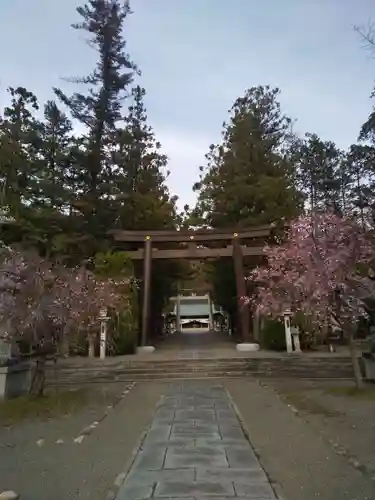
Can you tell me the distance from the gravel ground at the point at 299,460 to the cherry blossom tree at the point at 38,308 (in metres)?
4.56

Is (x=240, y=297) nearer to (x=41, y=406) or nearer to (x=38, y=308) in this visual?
(x=38, y=308)

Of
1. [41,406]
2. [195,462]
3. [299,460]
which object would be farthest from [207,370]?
[195,462]

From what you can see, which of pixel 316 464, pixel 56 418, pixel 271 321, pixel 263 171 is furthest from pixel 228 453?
pixel 263 171

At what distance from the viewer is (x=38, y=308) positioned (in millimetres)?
11406

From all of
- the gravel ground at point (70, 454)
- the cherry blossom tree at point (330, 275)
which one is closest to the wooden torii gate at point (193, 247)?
the cherry blossom tree at point (330, 275)

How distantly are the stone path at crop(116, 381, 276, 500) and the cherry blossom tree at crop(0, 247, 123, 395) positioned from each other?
3.39 m

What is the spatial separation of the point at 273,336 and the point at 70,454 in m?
18.0

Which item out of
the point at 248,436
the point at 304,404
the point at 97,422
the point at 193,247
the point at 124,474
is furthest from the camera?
the point at 193,247

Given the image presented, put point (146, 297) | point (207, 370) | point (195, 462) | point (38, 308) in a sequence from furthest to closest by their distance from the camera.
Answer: point (146, 297) < point (207, 370) < point (38, 308) < point (195, 462)

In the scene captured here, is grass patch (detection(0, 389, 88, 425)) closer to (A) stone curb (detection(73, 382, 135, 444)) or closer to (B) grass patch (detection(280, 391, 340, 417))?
(A) stone curb (detection(73, 382, 135, 444))

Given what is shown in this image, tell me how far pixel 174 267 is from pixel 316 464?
87.7 feet

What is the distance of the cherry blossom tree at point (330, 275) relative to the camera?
12070 millimetres

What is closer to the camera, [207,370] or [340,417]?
[340,417]

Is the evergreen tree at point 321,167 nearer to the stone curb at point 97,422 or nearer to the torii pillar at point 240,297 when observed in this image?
the torii pillar at point 240,297
